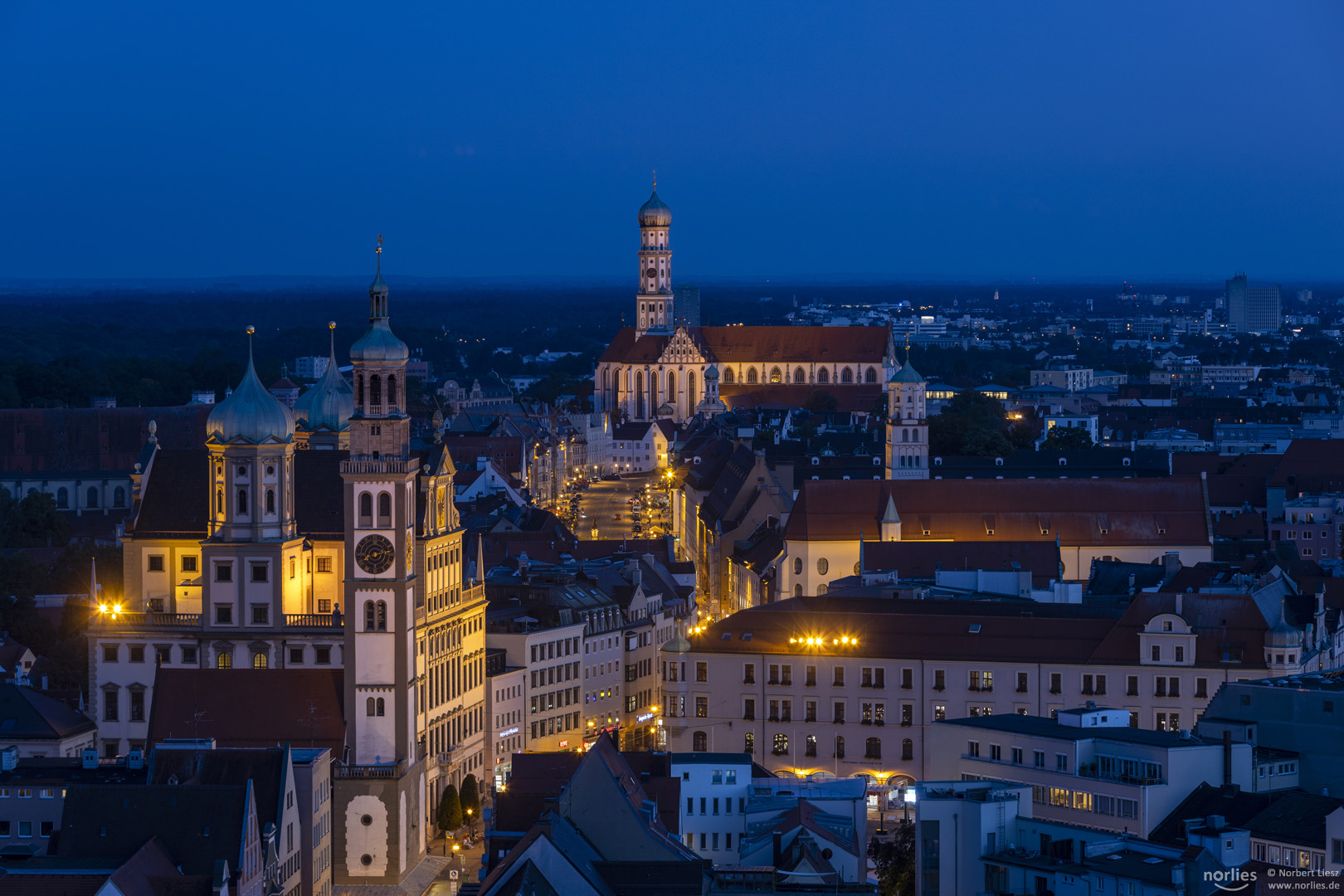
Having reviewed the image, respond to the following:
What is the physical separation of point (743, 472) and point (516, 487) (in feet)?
67.4

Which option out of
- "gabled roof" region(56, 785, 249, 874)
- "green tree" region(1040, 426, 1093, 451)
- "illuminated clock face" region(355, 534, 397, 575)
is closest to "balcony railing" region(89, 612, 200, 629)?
"illuminated clock face" region(355, 534, 397, 575)

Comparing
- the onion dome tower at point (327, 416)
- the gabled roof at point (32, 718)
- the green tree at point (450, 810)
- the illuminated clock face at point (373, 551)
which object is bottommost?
the green tree at point (450, 810)

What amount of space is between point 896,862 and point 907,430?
5882cm

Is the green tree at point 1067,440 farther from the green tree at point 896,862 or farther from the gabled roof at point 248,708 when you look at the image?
the green tree at point 896,862

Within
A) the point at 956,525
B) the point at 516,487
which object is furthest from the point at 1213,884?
the point at 516,487

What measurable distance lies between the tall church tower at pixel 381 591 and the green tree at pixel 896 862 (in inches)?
593

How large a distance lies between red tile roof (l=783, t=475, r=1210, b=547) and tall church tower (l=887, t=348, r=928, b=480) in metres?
9.57

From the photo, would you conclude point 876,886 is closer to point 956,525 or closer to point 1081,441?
point 956,525

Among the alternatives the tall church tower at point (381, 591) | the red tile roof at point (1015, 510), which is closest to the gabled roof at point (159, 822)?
the tall church tower at point (381, 591)

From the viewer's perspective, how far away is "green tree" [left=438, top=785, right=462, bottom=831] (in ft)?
252

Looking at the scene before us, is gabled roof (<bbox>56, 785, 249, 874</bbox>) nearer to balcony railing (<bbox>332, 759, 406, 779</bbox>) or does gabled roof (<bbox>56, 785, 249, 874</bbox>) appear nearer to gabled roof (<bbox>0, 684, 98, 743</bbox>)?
balcony railing (<bbox>332, 759, 406, 779</bbox>)

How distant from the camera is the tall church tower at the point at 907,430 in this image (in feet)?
403

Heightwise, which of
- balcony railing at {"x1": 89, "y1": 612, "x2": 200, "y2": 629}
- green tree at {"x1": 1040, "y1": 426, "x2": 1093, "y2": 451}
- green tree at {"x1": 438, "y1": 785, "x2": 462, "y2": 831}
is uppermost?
green tree at {"x1": 1040, "y1": 426, "x2": 1093, "y2": 451}

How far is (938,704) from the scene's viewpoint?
274ft
